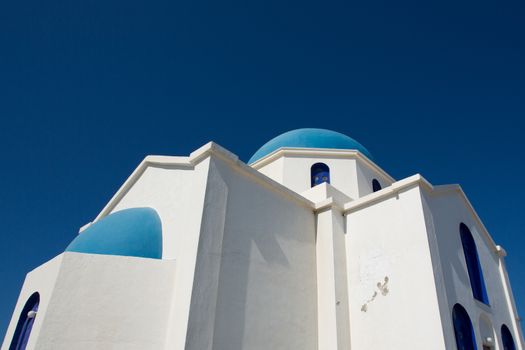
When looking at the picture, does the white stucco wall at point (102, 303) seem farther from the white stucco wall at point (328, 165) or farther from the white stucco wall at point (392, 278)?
the white stucco wall at point (328, 165)

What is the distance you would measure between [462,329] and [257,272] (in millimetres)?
4335

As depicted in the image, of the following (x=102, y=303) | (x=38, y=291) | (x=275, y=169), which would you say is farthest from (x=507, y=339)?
(x=38, y=291)

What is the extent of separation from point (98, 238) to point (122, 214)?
79 cm

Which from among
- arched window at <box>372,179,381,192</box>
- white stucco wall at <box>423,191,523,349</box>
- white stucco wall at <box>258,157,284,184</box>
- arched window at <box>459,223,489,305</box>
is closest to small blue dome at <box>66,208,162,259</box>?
white stucco wall at <box>258,157,284,184</box>

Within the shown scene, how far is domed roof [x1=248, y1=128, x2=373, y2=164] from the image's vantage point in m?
13.1

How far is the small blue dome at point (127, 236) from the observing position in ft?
22.6

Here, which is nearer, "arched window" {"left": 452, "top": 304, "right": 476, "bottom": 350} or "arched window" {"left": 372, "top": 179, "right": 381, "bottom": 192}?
"arched window" {"left": 452, "top": 304, "right": 476, "bottom": 350}

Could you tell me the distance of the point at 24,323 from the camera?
6930 millimetres

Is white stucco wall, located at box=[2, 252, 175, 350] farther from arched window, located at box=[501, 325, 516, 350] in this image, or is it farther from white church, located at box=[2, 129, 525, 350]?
arched window, located at box=[501, 325, 516, 350]

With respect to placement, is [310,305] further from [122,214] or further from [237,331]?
[122,214]

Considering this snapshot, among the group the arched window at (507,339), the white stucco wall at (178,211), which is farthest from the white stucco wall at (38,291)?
the arched window at (507,339)

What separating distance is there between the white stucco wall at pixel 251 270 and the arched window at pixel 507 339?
17.5ft

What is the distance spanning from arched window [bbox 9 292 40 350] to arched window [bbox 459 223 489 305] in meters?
9.11

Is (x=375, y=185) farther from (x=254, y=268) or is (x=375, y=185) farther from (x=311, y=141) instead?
(x=254, y=268)
